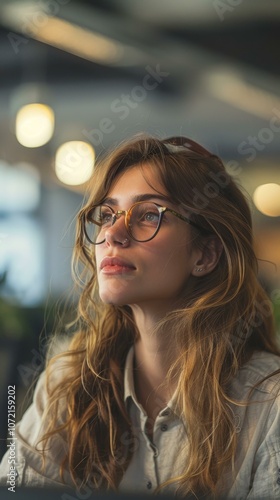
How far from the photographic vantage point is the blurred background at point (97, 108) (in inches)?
40.5

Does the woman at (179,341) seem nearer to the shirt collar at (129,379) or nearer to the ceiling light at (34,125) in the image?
the shirt collar at (129,379)

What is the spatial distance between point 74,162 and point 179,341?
0.35 meters

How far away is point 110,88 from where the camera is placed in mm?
1098

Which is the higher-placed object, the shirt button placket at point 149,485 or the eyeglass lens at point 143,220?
the eyeglass lens at point 143,220

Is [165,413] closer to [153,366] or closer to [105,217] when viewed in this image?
[153,366]

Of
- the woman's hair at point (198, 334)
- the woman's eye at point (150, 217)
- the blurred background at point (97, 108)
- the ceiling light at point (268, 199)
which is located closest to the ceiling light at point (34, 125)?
the blurred background at point (97, 108)

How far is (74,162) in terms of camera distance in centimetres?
111

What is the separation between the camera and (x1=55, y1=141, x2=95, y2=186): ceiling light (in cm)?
110

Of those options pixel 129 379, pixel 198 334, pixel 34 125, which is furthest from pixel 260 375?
pixel 34 125

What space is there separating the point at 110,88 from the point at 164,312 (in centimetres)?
39

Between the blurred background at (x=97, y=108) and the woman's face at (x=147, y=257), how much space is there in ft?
0.36

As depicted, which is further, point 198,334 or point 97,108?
point 97,108

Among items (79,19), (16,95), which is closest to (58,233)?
(16,95)

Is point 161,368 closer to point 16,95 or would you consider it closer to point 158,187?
point 158,187
